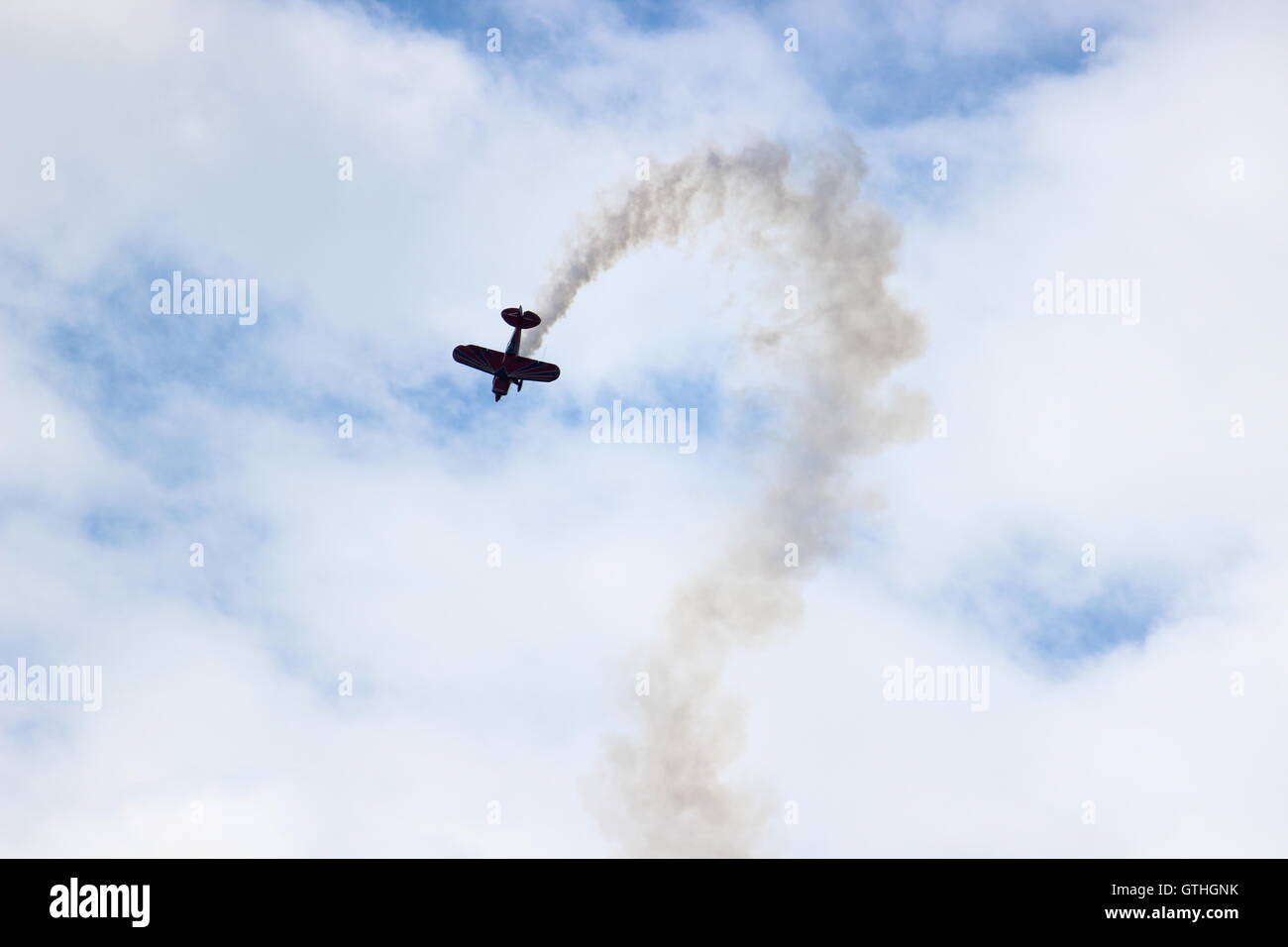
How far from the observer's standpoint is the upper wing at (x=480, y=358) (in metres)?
108

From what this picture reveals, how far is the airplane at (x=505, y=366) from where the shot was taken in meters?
108

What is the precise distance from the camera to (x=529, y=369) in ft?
358

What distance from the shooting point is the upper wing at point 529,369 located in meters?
108

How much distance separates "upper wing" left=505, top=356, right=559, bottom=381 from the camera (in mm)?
108188

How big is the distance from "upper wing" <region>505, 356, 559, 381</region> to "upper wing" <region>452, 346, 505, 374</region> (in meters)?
0.91

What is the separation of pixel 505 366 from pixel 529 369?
2031mm

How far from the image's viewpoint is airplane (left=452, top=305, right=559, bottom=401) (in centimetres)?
10794
